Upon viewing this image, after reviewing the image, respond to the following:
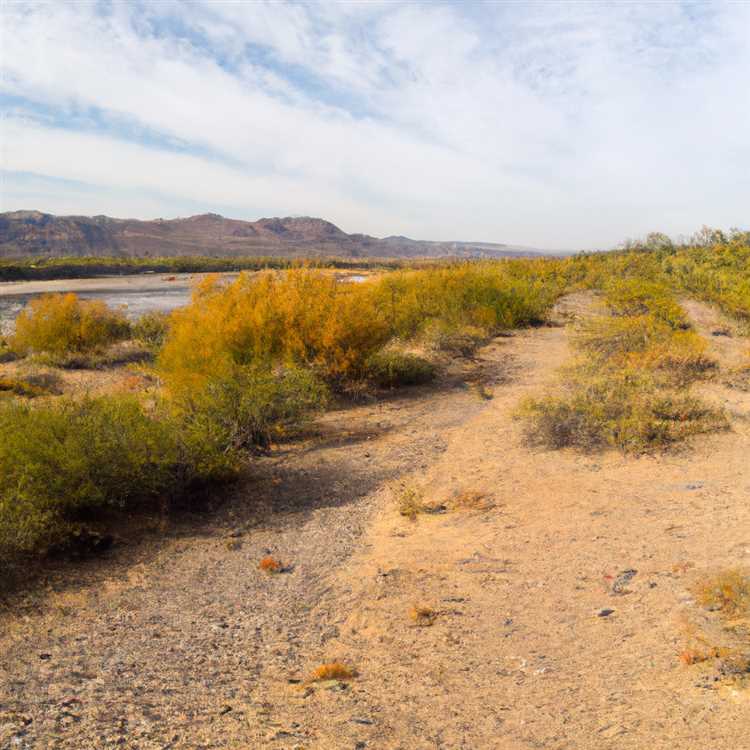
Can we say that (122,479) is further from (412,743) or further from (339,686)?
(412,743)

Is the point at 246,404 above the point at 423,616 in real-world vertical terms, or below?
above

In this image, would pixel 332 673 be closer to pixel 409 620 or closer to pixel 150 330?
pixel 409 620

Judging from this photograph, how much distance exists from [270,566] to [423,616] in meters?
1.94

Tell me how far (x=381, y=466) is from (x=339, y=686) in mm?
5467

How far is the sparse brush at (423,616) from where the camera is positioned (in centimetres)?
538

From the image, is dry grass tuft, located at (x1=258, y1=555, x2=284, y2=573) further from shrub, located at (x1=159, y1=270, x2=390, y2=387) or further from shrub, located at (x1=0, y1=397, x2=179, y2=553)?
shrub, located at (x1=159, y1=270, x2=390, y2=387)

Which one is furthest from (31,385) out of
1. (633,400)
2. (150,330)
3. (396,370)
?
(633,400)

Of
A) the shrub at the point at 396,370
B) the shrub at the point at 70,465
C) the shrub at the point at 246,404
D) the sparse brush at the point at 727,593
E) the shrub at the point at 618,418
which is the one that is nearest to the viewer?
the sparse brush at the point at 727,593

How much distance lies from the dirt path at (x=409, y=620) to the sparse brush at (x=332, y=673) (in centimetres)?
9

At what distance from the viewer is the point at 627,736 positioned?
3699 mm

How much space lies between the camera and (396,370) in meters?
15.0

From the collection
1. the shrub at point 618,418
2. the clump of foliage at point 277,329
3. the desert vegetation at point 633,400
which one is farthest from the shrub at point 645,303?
the clump of foliage at point 277,329

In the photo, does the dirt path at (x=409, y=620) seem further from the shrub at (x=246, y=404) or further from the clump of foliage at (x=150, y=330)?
the clump of foliage at (x=150, y=330)

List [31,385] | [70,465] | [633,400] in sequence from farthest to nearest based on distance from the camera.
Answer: [31,385] < [633,400] < [70,465]
